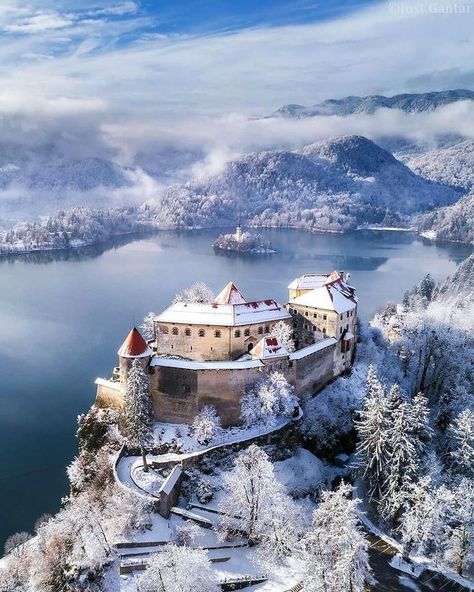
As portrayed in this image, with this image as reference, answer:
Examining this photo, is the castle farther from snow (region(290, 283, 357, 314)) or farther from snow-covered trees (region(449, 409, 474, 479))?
snow-covered trees (region(449, 409, 474, 479))

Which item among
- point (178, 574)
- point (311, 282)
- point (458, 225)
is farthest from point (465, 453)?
point (458, 225)

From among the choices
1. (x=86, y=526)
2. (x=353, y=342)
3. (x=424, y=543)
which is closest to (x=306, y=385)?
(x=353, y=342)

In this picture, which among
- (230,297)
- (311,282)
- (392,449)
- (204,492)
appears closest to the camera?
(204,492)

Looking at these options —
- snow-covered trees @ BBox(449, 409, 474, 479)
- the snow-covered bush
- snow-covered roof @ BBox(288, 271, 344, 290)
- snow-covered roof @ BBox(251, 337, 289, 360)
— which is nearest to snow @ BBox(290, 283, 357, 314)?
snow-covered roof @ BBox(288, 271, 344, 290)

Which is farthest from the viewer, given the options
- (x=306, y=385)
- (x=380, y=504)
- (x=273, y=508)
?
(x=306, y=385)

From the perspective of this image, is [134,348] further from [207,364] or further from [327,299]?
[327,299]

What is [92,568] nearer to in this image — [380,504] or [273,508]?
[273,508]
